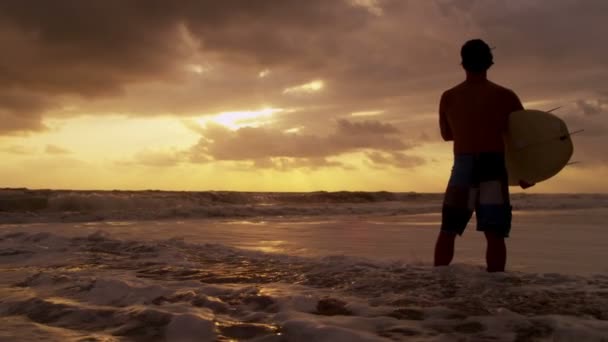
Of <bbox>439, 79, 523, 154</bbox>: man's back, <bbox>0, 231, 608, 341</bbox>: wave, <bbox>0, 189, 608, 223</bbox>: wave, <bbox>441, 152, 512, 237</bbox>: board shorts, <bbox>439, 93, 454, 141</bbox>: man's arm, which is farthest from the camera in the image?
<bbox>0, 189, 608, 223</bbox>: wave

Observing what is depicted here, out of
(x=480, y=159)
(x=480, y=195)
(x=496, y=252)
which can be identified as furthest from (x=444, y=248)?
(x=480, y=159)

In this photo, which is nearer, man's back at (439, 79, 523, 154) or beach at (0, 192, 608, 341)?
beach at (0, 192, 608, 341)

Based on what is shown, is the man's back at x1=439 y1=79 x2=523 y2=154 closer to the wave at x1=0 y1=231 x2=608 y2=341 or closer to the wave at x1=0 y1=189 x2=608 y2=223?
the wave at x1=0 y1=231 x2=608 y2=341

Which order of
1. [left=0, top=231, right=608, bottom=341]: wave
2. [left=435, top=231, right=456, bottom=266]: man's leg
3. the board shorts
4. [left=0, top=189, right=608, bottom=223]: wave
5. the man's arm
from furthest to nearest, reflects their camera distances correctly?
[left=0, top=189, right=608, bottom=223]: wave < the man's arm < [left=435, top=231, right=456, bottom=266]: man's leg < the board shorts < [left=0, top=231, right=608, bottom=341]: wave

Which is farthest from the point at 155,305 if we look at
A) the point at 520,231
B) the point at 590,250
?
the point at 520,231

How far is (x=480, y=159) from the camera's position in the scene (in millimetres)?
4094

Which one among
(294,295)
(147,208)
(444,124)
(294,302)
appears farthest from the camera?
(147,208)

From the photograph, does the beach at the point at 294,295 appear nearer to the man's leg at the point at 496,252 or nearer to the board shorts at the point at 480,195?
the man's leg at the point at 496,252

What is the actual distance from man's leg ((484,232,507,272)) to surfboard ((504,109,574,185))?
0.63 metres

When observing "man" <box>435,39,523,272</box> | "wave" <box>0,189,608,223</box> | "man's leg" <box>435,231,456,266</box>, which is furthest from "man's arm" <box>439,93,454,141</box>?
"wave" <box>0,189,608,223</box>

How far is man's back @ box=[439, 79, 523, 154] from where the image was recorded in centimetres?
411

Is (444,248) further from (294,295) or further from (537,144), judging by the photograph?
(294,295)

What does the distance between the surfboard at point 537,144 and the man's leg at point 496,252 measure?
63 centimetres

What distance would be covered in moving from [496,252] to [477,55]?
159 cm
